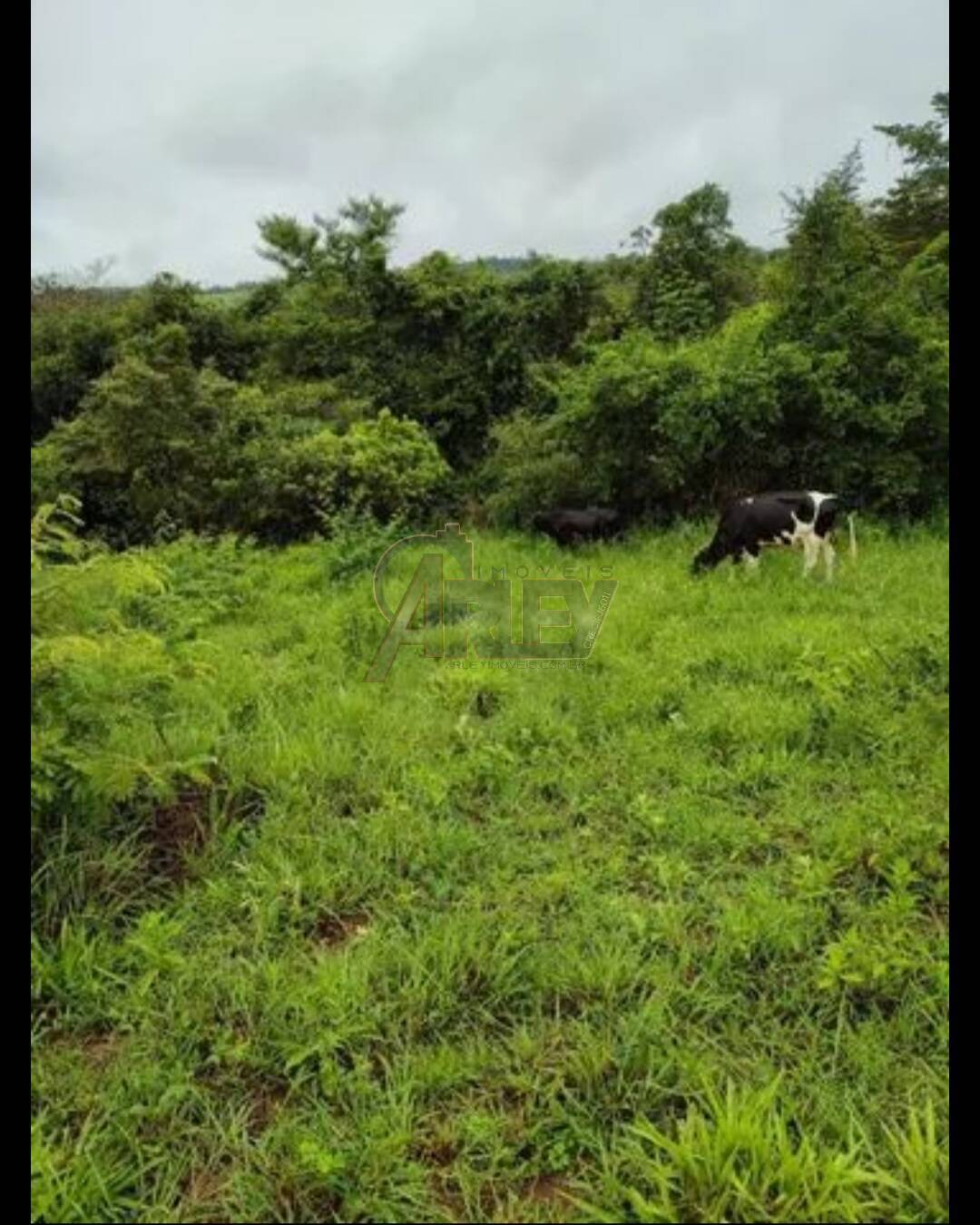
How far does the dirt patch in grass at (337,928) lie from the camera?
2.91 m

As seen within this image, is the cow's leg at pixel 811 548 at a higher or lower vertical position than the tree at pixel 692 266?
lower

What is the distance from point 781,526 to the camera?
684 cm

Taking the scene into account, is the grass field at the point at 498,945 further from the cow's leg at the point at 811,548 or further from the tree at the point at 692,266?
the tree at the point at 692,266

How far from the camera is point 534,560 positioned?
813 centimetres

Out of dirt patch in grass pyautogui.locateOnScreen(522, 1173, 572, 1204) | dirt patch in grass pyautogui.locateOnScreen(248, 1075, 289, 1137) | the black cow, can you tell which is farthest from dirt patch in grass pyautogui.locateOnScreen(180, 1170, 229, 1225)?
the black cow

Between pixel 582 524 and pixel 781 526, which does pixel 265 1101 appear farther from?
pixel 582 524

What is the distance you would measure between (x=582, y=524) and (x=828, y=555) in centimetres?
253

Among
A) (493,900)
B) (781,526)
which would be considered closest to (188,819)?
(493,900)

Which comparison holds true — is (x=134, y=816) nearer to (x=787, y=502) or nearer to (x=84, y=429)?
(x=787, y=502)

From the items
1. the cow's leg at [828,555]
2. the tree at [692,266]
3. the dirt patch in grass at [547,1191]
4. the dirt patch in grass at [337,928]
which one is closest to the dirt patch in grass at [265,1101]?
the dirt patch in grass at [337,928]

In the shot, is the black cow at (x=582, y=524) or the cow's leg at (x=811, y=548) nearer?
the cow's leg at (x=811, y=548)

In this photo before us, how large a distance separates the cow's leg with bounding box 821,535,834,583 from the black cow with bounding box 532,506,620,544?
2292mm

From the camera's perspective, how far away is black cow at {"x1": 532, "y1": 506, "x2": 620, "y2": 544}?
8570 millimetres

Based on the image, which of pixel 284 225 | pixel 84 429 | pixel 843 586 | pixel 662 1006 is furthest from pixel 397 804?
pixel 284 225
